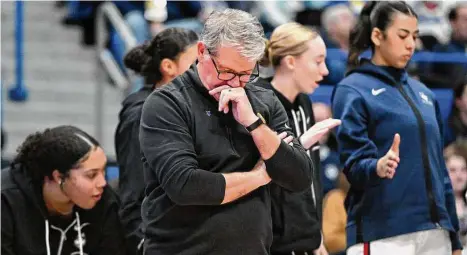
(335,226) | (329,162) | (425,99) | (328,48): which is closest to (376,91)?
(425,99)

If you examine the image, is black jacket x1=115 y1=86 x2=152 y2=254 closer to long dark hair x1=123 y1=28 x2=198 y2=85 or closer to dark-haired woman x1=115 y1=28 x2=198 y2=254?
dark-haired woman x1=115 y1=28 x2=198 y2=254

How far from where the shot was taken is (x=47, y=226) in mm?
4047

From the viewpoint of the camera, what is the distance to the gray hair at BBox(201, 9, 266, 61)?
9.82 ft

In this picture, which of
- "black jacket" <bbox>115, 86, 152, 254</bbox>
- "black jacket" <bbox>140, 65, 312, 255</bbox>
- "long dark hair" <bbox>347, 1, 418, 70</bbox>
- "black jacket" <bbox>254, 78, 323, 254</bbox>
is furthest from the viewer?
"long dark hair" <bbox>347, 1, 418, 70</bbox>

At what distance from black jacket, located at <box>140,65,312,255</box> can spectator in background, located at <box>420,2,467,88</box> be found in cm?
449

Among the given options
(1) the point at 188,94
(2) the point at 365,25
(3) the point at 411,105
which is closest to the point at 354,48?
(2) the point at 365,25

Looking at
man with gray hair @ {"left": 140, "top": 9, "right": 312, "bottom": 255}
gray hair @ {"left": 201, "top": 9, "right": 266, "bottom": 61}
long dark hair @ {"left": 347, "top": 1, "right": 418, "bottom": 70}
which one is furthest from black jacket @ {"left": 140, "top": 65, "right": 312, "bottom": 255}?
long dark hair @ {"left": 347, "top": 1, "right": 418, "bottom": 70}

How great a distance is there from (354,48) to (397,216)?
78 cm

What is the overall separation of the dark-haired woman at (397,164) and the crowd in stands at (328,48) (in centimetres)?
28

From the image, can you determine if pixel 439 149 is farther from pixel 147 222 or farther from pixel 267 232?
pixel 147 222

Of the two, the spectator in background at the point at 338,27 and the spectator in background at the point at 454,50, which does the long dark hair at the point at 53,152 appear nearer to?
the spectator in background at the point at 338,27

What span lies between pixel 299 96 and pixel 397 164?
0.60 metres

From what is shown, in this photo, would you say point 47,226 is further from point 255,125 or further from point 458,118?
point 458,118

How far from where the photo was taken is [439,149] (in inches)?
155
